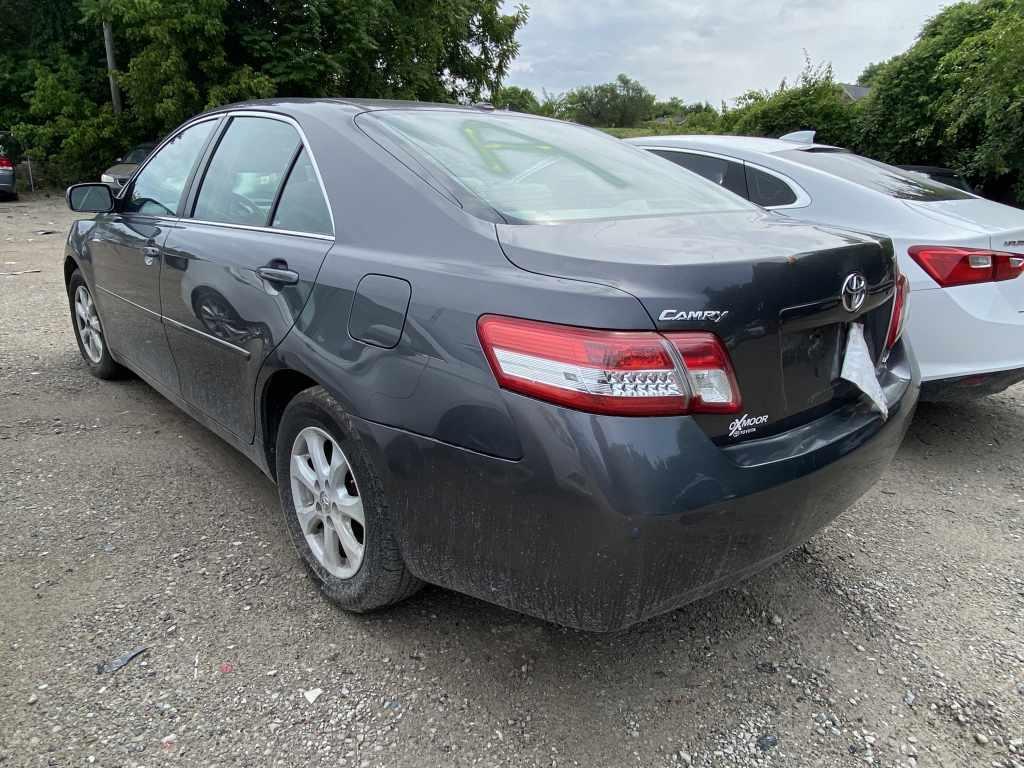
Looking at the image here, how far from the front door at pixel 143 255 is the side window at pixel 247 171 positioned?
0.79ft

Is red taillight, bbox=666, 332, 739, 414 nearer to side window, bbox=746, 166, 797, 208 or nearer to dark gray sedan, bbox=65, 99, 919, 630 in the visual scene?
dark gray sedan, bbox=65, 99, 919, 630

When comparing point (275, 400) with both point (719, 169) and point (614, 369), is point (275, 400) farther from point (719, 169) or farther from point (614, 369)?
point (719, 169)

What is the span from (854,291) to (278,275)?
1.70 meters

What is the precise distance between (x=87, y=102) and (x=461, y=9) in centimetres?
1032

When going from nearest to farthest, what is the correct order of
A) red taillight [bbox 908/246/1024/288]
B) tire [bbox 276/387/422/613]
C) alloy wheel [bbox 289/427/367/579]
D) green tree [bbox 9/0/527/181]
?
tire [bbox 276/387/422/613] → alloy wheel [bbox 289/427/367/579] → red taillight [bbox 908/246/1024/288] → green tree [bbox 9/0/527/181]

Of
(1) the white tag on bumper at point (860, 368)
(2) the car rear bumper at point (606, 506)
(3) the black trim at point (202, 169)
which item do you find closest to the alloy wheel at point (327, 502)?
(2) the car rear bumper at point (606, 506)

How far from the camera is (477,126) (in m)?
2.56

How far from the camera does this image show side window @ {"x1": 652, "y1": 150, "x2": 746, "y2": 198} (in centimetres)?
434

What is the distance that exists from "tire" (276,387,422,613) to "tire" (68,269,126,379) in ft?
7.63

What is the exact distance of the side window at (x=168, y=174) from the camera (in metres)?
3.16

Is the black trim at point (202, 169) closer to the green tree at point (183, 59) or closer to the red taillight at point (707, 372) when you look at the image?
the red taillight at point (707, 372)

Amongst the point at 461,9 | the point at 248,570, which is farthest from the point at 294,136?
the point at 461,9

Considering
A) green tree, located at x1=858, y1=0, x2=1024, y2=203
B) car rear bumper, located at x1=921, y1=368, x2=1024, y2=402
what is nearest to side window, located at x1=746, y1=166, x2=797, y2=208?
car rear bumper, located at x1=921, y1=368, x2=1024, y2=402

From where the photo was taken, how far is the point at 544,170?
233 centimetres
